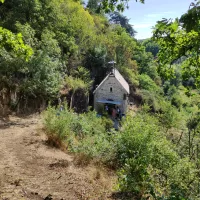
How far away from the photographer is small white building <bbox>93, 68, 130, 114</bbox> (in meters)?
26.5

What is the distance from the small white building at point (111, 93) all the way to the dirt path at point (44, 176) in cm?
1920

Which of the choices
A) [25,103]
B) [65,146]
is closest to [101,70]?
[25,103]

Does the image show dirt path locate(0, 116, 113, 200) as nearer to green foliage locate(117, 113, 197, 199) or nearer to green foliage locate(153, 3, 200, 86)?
green foliage locate(117, 113, 197, 199)

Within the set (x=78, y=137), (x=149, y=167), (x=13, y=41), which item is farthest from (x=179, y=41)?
(x=78, y=137)

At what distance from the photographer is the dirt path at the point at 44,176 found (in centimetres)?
479

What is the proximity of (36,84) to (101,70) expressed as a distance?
58.1 ft

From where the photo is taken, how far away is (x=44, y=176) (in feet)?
18.4

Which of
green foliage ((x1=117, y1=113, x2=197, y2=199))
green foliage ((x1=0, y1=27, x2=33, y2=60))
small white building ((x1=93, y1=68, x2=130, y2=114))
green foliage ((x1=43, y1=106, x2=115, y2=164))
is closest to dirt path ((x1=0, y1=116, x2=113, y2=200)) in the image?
green foliage ((x1=43, y1=106, x2=115, y2=164))

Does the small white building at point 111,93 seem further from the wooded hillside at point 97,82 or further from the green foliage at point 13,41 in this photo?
the green foliage at point 13,41

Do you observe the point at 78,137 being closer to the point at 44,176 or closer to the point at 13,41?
the point at 44,176

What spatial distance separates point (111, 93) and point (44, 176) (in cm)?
2172

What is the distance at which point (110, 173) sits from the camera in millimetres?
6633

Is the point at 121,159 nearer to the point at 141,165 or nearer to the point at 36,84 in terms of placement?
the point at 141,165

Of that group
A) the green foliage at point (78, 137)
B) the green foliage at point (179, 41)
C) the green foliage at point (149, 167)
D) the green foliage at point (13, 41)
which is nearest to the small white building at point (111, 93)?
the green foliage at point (78, 137)
